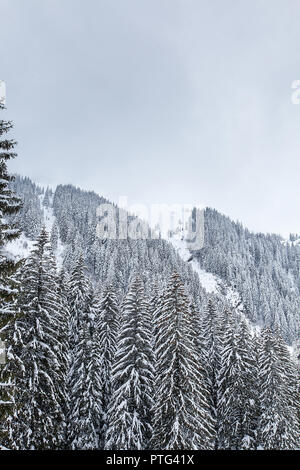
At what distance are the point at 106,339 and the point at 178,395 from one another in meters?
11.2

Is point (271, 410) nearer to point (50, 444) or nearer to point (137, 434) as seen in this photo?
point (137, 434)

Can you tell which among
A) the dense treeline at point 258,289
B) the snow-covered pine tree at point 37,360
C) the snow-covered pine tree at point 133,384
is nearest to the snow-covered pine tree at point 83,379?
the snow-covered pine tree at point 133,384

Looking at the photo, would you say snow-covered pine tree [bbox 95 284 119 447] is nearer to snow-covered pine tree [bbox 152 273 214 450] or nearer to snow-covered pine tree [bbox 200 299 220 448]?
snow-covered pine tree [bbox 152 273 214 450]

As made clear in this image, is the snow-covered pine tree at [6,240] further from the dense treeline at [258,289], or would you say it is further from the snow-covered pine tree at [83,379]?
the dense treeline at [258,289]

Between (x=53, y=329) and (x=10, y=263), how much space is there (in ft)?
40.5

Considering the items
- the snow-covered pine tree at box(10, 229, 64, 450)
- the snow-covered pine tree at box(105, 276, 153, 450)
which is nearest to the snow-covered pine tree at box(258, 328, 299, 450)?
the snow-covered pine tree at box(105, 276, 153, 450)

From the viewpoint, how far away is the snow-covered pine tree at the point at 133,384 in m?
24.0

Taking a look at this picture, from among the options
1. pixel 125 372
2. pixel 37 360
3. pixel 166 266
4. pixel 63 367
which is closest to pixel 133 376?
pixel 125 372

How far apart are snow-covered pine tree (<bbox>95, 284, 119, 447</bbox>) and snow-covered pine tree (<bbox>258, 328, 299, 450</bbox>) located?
1459cm

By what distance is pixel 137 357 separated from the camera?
86.1ft

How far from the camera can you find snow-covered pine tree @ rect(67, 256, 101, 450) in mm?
25875

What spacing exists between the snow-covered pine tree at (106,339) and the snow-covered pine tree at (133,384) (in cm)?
279

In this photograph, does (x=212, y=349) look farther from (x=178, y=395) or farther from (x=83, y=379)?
(x=83, y=379)
